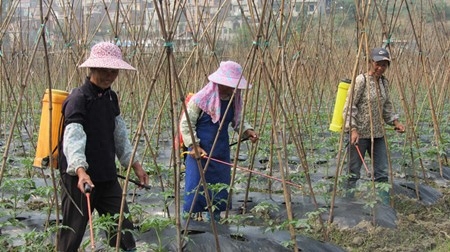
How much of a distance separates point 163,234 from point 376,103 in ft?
5.67

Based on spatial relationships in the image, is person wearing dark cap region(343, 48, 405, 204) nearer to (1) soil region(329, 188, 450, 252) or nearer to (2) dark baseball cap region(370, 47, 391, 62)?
(2) dark baseball cap region(370, 47, 391, 62)

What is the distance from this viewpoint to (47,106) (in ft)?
8.55

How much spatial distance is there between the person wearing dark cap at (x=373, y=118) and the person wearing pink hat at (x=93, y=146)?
1.74 m

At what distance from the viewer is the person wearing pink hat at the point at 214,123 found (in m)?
3.38

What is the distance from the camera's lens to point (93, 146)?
8.57 ft

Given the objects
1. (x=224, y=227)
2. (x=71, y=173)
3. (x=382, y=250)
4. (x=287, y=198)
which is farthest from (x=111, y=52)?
(x=382, y=250)

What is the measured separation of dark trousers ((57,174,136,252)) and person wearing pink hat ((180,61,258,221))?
2.33 feet

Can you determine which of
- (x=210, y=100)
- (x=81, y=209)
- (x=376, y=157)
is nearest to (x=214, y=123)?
(x=210, y=100)

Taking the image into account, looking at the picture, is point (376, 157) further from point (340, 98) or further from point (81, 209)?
point (81, 209)

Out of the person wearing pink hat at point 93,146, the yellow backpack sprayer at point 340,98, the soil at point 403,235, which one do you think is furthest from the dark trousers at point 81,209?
the yellow backpack sprayer at point 340,98

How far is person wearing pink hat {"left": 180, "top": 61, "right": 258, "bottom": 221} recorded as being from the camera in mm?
3375

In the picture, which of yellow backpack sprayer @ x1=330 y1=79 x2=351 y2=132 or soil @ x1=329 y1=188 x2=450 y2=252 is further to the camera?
yellow backpack sprayer @ x1=330 y1=79 x2=351 y2=132

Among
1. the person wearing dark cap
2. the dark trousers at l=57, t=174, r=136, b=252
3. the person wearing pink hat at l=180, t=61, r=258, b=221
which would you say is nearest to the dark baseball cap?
the person wearing dark cap

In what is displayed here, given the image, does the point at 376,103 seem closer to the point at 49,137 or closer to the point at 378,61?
the point at 378,61
